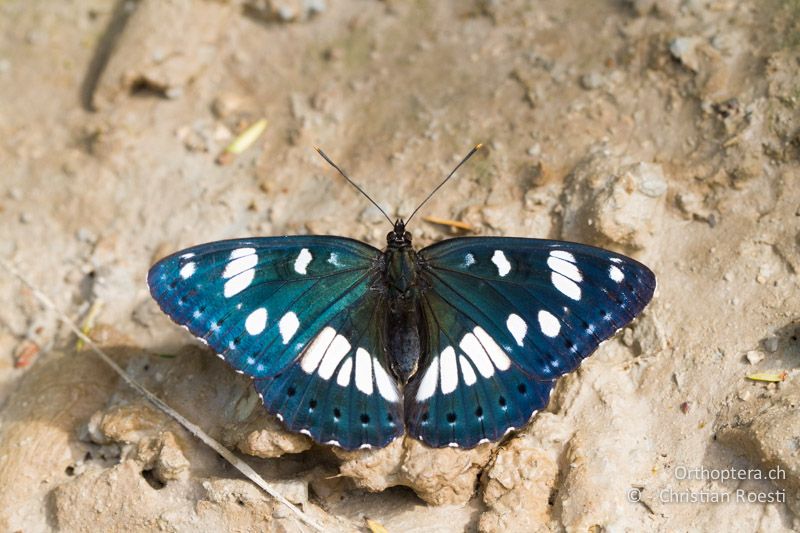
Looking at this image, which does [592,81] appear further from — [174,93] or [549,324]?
[174,93]

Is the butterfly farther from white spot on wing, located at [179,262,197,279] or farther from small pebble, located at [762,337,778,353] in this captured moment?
small pebble, located at [762,337,778,353]

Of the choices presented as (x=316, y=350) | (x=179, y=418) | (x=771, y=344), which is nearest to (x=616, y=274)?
(x=771, y=344)

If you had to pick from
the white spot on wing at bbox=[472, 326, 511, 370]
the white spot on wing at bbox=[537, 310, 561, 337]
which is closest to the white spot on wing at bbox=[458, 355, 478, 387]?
the white spot on wing at bbox=[472, 326, 511, 370]

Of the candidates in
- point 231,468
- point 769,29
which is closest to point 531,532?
point 231,468

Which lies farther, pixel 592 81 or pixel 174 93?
pixel 174 93

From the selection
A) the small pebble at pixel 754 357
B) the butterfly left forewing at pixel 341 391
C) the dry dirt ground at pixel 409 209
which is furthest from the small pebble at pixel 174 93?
the small pebble at pixel 754 357
